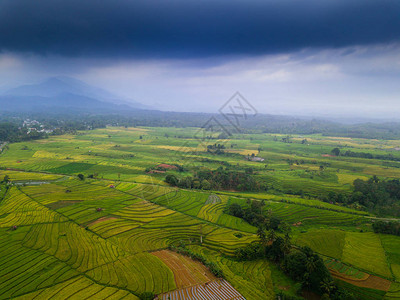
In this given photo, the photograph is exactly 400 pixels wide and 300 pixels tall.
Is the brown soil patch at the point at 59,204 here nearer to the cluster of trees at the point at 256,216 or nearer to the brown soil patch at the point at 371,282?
the cluster of trees at the point at 256,216

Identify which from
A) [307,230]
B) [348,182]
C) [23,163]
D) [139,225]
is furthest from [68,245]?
[348,182]

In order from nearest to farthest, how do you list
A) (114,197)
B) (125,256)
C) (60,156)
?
(125,256) → (114,197) → (60,156)

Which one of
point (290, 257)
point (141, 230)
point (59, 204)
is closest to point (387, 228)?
point (290, 257)

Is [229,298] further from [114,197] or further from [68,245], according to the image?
[114,197]

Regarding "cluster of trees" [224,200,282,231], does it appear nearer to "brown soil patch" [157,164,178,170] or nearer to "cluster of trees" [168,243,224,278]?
"cluster of trees" [168,243,224,278]

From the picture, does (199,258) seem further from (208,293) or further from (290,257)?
(290,257)

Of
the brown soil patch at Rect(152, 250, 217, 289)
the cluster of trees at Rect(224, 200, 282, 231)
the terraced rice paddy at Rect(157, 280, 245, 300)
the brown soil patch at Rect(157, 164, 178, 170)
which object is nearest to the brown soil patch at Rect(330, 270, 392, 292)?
the cluster of trees at Rect(224, 200, 282, 231)

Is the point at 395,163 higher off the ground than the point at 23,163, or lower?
higher
